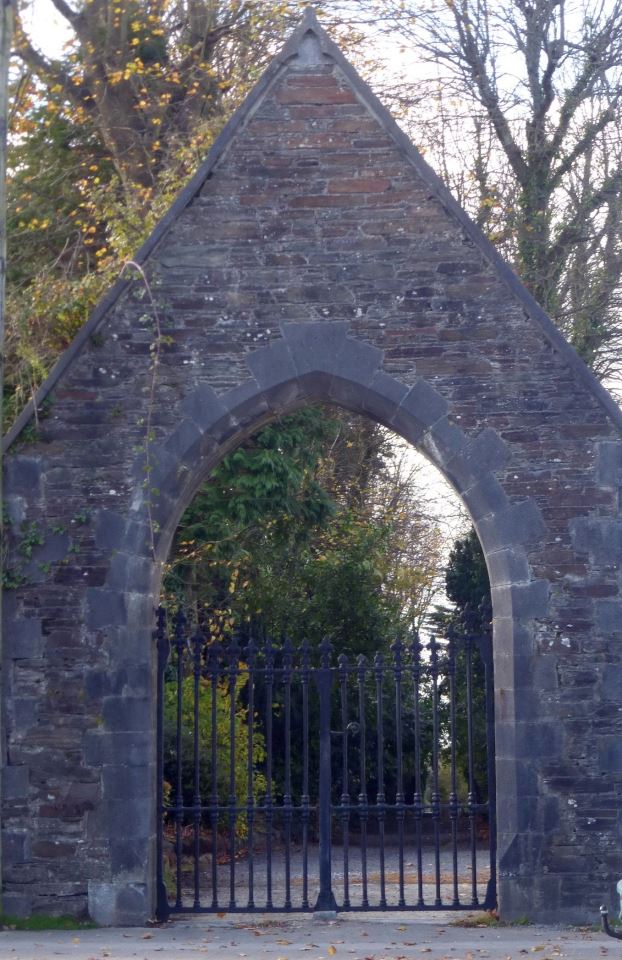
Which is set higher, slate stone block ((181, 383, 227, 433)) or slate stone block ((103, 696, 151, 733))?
slate stone block ((181, 383, 227, 433))

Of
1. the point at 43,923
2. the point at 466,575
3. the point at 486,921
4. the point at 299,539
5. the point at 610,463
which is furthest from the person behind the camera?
the point at 466,575

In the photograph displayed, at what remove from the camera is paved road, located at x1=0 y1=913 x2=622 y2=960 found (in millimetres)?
7527

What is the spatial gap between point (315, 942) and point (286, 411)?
367cm

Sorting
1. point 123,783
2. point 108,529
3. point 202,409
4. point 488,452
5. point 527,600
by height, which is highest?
point 202,409

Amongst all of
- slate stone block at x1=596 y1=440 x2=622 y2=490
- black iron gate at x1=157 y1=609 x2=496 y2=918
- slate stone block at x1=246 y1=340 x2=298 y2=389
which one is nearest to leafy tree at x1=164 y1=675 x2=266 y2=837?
black iron gate at x1=157 y1=609 x2=496 y2=918

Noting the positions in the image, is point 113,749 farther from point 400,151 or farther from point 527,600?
point 400,151

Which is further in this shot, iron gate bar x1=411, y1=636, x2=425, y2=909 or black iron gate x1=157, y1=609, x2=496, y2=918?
black iron gate x1=157, y1=609, x2=496, y2=918

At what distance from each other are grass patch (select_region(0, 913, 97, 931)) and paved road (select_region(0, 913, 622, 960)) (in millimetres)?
117

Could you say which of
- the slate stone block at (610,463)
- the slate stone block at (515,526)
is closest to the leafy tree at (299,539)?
the slate stone block at (515,526)

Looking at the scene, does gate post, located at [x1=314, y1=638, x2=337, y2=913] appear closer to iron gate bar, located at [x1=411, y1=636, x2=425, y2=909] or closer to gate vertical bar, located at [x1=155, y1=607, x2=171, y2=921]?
iron gate bar, located at [x1=411, y1=636, x2=425, y2=909]

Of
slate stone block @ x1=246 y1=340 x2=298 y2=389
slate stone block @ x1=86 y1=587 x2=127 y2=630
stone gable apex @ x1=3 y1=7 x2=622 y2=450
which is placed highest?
stone gable apex @ x1=3 y1=7 x2=622 y2=450

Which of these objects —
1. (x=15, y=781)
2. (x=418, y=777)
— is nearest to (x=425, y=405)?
(x=418, y=777)

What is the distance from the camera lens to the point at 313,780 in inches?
672

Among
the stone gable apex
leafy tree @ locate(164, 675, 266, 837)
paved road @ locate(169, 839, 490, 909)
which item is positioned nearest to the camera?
the stone gable apex
